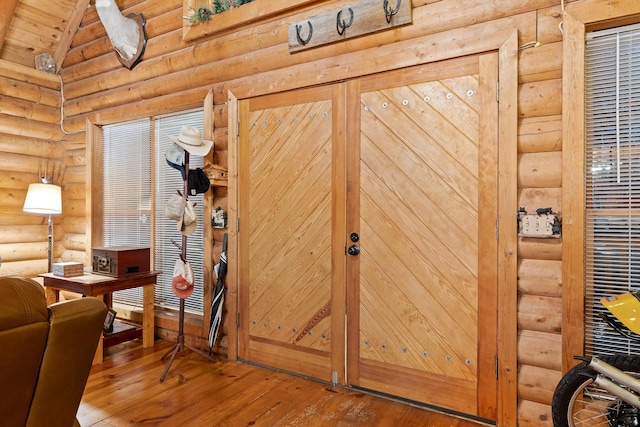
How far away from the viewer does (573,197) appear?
2.12 metres

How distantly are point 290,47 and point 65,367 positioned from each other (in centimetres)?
262

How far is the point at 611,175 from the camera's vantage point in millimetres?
2090

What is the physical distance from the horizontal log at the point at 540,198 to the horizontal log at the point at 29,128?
5.26m

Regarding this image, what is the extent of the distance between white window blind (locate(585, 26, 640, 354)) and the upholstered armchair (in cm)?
238

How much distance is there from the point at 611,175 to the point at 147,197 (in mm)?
4018

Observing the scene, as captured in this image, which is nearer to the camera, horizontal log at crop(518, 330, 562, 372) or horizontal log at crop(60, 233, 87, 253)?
horizontal log at crop(518, 330, 562, 372)

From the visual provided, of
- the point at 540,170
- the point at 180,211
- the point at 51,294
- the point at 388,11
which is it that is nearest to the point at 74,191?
the point at 51,294

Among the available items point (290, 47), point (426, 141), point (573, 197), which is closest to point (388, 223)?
point (426, 141)

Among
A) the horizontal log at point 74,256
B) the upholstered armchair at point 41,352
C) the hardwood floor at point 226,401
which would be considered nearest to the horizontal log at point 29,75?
the horizontal log at point 74,256

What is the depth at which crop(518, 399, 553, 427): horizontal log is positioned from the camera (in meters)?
2.21

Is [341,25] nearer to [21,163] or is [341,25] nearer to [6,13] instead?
[6,13]

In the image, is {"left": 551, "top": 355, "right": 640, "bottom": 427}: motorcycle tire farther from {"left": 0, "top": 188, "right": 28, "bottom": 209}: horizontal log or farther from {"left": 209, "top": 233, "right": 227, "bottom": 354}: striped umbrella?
{"left": 0, "top": 188, "right": 28, "bottom": 209}: horizontal log

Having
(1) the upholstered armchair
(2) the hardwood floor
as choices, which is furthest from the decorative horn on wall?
(1) the upholstered armchair

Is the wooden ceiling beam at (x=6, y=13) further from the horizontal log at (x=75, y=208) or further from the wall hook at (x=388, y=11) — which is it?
the wall hook at (x=388, y=11)
